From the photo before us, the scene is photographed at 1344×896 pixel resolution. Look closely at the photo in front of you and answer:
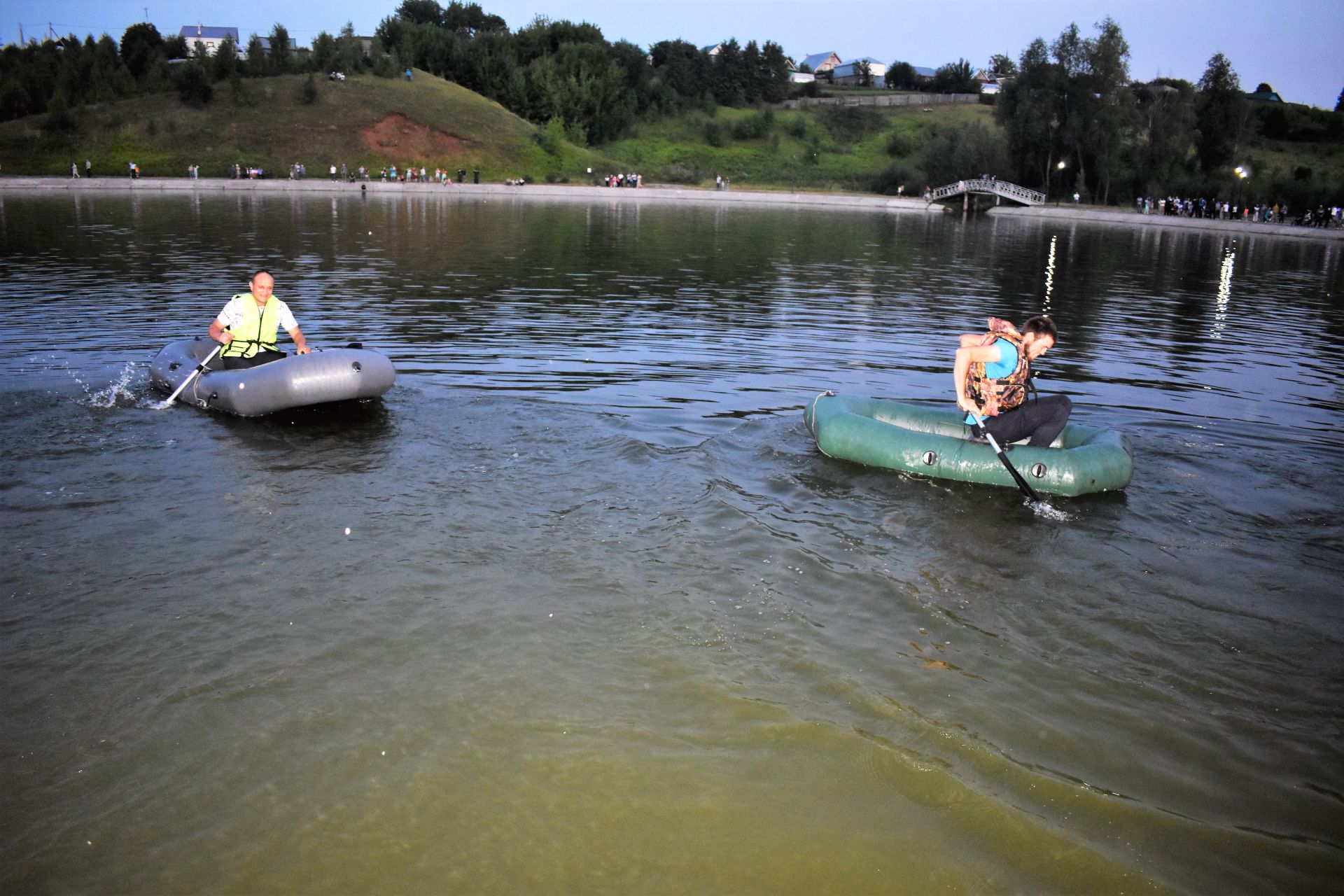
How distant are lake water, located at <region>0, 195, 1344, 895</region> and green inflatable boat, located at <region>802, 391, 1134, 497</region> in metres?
0.26

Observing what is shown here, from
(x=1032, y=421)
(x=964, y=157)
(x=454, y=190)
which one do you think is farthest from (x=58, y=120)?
(x=1032, y=421)

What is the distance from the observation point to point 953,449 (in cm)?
936

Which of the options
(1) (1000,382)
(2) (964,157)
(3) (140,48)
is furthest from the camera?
(3) (140,48)

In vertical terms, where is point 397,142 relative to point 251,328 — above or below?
above

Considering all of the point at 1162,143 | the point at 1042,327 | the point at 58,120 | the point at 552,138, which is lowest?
the point at 1042,327

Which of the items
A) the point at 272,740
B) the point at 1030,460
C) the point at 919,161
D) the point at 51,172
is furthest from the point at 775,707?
the point at 919,161

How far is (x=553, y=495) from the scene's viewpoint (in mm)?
8859

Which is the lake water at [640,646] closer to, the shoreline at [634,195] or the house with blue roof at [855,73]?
the shoreline at [634,195]

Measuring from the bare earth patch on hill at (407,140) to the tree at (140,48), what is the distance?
78.9 feet

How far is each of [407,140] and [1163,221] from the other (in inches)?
2084

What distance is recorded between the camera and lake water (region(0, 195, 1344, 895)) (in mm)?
4699

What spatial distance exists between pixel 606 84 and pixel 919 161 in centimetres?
3270

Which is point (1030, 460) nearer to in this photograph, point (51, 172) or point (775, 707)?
point (775, 707)

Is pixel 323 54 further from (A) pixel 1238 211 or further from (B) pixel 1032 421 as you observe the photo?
(B) pixel 1032 421
